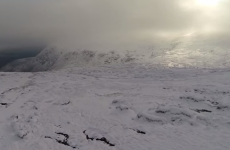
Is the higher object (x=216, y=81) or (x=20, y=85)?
(x=216, y=81)

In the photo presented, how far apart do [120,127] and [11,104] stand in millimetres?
13660

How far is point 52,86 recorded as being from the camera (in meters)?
33.7

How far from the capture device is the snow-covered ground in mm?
16344

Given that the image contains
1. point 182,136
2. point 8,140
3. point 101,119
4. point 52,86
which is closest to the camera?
point 182,136

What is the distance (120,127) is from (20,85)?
72.7ft

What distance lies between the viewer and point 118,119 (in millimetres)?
20594

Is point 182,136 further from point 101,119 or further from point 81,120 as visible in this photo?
point 81,120

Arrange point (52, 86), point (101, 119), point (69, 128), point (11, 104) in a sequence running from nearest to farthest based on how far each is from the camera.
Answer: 1. point (69, 128)
2. point (101, 119)
3. point (11, 104)
4. point (52, 86)

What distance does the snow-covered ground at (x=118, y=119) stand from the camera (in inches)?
643

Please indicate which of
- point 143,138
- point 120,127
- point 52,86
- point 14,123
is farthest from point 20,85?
point 143,138

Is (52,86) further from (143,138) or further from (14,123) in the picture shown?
(143,138)

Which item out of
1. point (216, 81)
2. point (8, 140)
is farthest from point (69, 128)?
point (216, 81)

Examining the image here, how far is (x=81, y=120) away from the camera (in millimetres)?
21141

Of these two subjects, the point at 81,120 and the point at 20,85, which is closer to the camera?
the point at 81,120
